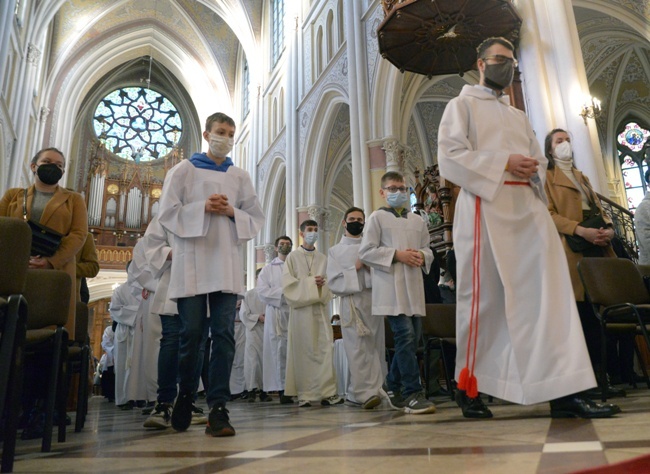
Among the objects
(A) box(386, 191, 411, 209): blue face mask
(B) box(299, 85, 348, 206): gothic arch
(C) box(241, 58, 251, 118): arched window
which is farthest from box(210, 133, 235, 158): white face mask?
(C) box(241, 58, 251, 118): arched window

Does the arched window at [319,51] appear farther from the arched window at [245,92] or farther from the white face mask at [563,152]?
the white face mask at [563,152]

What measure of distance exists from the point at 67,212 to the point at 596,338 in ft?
11.4

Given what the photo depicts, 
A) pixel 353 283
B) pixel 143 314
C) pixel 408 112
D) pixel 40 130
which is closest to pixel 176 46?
pixel 40 130

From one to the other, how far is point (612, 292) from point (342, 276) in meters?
1.98

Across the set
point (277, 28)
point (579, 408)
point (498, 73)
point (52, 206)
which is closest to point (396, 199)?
point (498, 73)

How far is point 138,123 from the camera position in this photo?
23578mm

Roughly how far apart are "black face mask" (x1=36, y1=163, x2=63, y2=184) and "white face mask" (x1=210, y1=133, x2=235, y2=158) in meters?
1.05

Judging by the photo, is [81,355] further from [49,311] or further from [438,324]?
[438,324]

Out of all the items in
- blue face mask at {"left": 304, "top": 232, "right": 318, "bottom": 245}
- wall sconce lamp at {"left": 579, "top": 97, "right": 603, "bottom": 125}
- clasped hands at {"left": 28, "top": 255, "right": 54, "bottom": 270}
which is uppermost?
wall sconce lamp at {"left": 579, "top": 97, "right": 603, "bottom": 125}

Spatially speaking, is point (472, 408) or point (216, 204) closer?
point (472, 408)

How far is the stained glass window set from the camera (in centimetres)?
2308

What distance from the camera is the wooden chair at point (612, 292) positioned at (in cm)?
305

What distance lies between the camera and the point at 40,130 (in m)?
18.2

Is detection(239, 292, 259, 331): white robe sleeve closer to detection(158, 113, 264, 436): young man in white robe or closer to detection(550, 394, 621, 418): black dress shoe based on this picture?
detection(158, 113, 264, 436): young man in white robe
